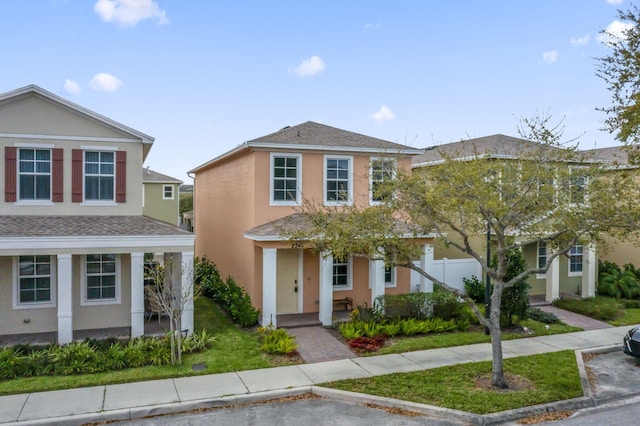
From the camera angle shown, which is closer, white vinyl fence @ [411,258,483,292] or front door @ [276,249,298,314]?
front door @ [276,249,298,314]

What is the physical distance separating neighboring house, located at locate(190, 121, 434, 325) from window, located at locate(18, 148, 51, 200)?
5.95m

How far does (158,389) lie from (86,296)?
602 centimetres

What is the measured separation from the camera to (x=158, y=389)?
32.6 ft

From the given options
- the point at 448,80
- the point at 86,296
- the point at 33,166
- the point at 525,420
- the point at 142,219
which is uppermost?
the point at 448,80

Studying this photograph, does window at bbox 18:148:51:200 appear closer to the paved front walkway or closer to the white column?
the white column

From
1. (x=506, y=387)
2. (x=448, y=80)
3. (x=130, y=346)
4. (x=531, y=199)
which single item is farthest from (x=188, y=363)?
(x=448, y=80)

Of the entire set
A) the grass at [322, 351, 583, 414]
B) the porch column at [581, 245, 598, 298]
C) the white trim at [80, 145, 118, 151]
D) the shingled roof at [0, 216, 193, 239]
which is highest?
the white trim at [80, 145, 118, 151]

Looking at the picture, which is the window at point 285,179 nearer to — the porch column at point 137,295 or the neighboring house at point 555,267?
the porch column at point 137,295

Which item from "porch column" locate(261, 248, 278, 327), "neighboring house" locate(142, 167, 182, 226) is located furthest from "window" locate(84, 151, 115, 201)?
"neighboring house" locate(142, 167, 182, 226)

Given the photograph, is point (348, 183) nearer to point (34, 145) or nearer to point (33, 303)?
point (34, 145)

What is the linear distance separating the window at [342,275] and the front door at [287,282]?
1.45 metres

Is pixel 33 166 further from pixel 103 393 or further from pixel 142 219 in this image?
pixel 103 393

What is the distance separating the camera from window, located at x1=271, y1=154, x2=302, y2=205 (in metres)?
16.3

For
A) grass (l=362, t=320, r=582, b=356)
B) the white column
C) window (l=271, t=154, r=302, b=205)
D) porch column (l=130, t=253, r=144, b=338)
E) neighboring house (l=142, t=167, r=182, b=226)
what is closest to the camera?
grass (l=362, t=320, r=582, b=356)
